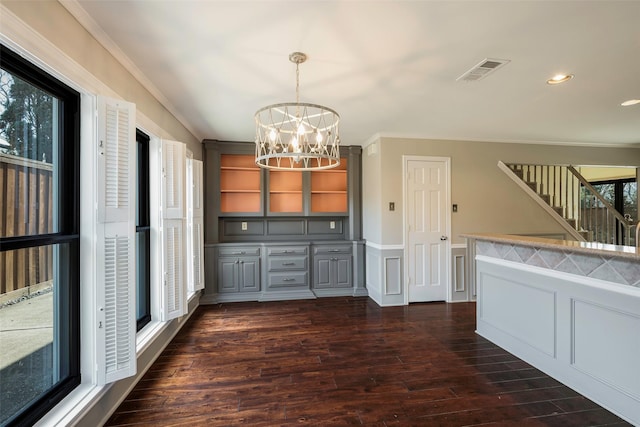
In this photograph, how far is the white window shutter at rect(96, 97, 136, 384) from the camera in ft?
5.81

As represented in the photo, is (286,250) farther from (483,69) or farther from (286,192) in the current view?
(483,69)

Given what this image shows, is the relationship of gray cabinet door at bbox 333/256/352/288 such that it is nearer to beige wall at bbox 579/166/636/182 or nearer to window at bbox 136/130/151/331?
window at bbox 136/130/151/331

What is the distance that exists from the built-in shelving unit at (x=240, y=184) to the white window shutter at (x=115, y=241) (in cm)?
295

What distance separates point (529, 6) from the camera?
1.63 m

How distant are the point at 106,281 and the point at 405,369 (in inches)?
94.4

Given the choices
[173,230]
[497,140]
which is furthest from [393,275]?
[173,230]

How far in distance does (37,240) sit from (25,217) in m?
0.13

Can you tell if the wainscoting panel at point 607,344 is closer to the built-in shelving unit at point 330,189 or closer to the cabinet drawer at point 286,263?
the cabinet drawer at point 286,263

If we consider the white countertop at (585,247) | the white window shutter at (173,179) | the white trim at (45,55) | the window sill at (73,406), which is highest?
the white trim at (45,55)

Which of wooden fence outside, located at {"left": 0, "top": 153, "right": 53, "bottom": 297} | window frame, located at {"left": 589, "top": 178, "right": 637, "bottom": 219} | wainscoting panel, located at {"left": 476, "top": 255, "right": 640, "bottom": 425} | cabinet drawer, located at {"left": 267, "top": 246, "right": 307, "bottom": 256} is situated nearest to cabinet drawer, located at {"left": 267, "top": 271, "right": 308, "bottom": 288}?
cabinet drawer, located at {"left": 267, "top": 246, "right": 307, "bottom": 256}

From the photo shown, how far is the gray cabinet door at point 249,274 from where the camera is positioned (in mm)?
4633

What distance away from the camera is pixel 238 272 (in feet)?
15.2


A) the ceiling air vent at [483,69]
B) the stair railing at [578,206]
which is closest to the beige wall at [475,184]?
the stair railing at [578,206]

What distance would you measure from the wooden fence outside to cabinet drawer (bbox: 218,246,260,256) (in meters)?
2.95
